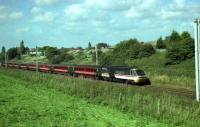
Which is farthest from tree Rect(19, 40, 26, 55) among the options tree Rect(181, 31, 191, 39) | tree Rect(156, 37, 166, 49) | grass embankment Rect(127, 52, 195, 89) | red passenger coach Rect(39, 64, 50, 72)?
grass embankment Rect(127, 52, 195, 89)

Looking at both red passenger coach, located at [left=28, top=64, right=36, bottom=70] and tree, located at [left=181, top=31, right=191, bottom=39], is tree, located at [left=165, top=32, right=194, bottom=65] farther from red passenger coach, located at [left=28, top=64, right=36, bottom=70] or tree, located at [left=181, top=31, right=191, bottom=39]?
red passenger coach, located at [left=28, top=64, right=36, bottom=70]

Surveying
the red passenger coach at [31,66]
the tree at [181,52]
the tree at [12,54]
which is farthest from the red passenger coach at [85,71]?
the tree at [12,54]

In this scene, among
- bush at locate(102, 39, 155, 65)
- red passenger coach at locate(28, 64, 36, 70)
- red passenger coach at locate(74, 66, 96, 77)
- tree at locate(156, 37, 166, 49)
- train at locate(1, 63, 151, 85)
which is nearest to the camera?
train at locate(1, 63, 151, 85)

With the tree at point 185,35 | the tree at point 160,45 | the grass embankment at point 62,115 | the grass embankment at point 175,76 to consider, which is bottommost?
the grass embankment at point 62,115

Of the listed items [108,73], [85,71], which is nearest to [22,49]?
[85,71]

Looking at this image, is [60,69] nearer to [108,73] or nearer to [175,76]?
[108,73]

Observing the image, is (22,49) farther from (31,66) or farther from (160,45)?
(160,45)

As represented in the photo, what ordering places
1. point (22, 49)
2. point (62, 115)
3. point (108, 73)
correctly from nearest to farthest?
1. point (62, 115)
2. point (108, 73)
3. point (22, 49)

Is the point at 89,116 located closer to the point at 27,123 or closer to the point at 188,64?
the point at 27,123

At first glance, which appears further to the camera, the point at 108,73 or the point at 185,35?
the point at 185,35

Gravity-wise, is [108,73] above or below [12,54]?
below

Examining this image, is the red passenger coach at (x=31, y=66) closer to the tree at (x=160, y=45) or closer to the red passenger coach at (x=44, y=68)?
the red passenger coach at (x=44, y=68)

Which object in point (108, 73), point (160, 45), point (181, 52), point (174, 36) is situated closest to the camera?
point (108, 73)

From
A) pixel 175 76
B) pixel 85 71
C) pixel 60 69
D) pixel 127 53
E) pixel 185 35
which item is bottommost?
pixel 175 76
